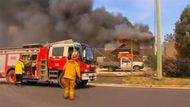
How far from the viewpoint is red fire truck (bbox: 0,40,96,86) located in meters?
20.5

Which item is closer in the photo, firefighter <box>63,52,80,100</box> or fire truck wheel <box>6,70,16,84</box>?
firefighter <box>63,52,80,100</box>

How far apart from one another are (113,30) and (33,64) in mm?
35667

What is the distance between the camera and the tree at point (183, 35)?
32406 mm

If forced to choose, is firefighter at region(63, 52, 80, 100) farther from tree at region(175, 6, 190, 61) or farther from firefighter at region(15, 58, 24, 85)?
tree at region(175, 6, 190, 61)

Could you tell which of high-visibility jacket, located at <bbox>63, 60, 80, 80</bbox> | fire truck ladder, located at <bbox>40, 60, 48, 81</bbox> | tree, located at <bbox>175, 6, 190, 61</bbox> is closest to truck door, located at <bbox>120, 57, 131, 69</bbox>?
tree, located at <bbox>175, 6, 190, 61</bbox>

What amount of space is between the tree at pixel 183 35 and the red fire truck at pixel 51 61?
1349 centimetres

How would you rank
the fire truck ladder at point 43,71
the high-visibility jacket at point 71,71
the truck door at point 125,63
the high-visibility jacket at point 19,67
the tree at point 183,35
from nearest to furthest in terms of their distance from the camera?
the high-visibility jacket at point 71,71
the fire truck ladder at point 43,71
the high-visibility jacket at point 19,67
the tree at point 183,35
the truck door at point 125,63

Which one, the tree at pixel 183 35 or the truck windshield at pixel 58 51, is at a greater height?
the tree at pixel 183 35

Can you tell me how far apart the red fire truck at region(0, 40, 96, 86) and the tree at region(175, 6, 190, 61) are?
13490 mm

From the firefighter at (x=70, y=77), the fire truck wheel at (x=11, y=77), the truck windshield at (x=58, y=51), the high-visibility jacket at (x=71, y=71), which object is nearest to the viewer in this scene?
the firefighter at (x=70, y=77)

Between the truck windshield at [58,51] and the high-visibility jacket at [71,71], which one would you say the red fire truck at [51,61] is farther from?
the high-visibility jacket at [71,71]

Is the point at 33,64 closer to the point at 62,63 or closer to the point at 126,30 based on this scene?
the point at 62,63

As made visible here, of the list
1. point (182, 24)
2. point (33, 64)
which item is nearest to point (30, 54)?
point (33, 64)

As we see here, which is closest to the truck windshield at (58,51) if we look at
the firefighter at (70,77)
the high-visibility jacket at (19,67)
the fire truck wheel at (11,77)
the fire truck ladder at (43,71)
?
the fire truck ladder at (43,71)
